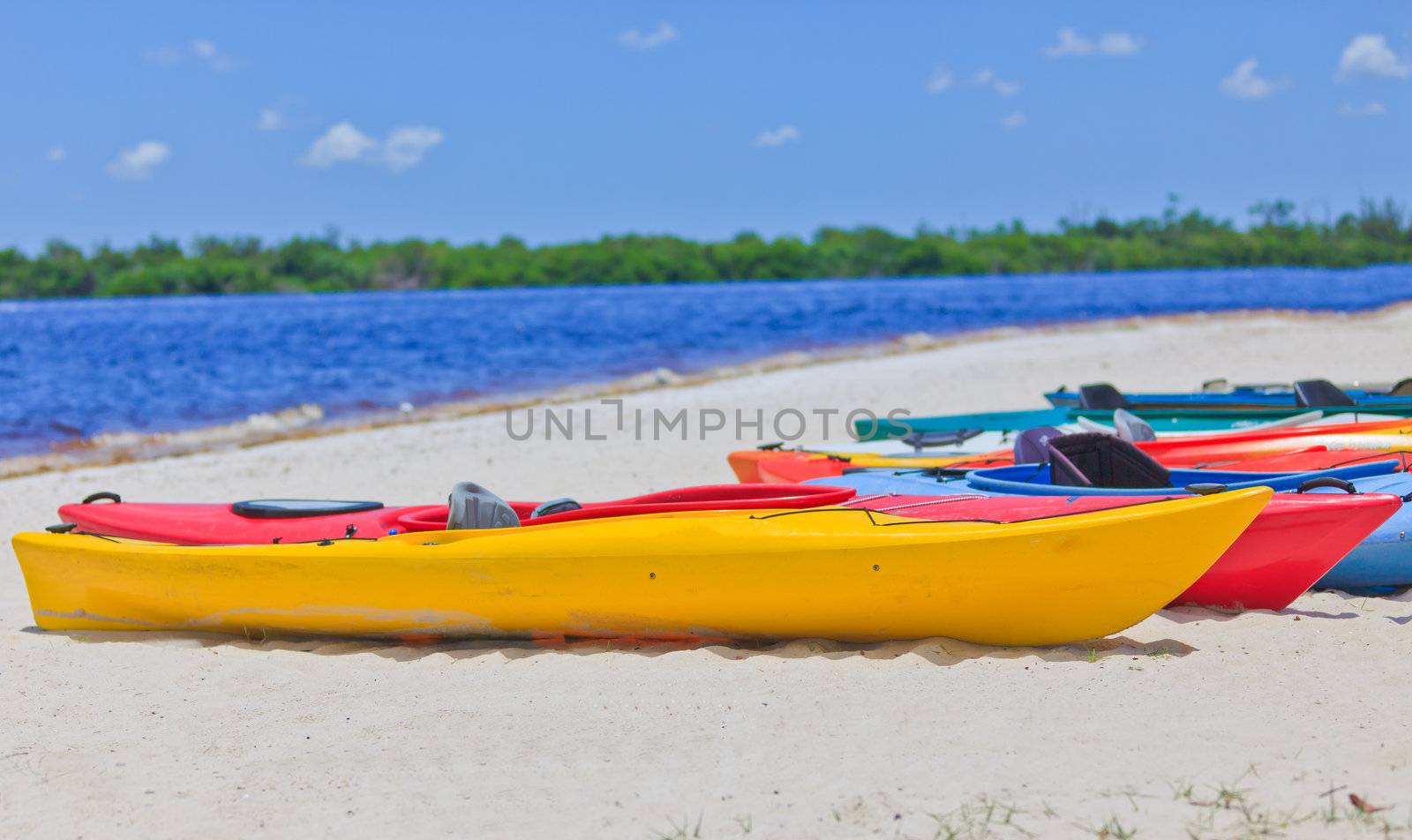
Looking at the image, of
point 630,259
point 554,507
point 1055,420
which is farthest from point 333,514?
point 630,259

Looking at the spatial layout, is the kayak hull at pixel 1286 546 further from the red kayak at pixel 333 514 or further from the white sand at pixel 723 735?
the red kayak at pixel 333 514

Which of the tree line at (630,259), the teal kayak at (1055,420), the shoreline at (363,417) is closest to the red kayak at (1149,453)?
the teal kayak at (1055,420)

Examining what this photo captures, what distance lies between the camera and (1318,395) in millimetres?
9203

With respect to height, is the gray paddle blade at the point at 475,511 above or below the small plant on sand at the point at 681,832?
above

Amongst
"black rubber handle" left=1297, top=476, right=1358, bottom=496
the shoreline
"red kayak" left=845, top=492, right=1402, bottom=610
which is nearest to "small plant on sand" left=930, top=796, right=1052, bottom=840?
"red kayak" left=845, top=492, right=1402, bottom=610

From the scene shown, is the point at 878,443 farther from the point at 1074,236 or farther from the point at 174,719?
the point at 1074,236

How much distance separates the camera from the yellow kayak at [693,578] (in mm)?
4320

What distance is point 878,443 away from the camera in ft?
29.3

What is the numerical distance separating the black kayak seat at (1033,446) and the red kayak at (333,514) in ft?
5.14

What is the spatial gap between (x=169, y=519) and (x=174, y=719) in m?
1.82

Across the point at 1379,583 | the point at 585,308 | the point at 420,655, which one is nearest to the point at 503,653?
the point at 420,655

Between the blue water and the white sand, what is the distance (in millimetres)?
11313

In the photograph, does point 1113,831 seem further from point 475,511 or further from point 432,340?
point 432,340

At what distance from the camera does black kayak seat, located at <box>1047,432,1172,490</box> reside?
575cm
